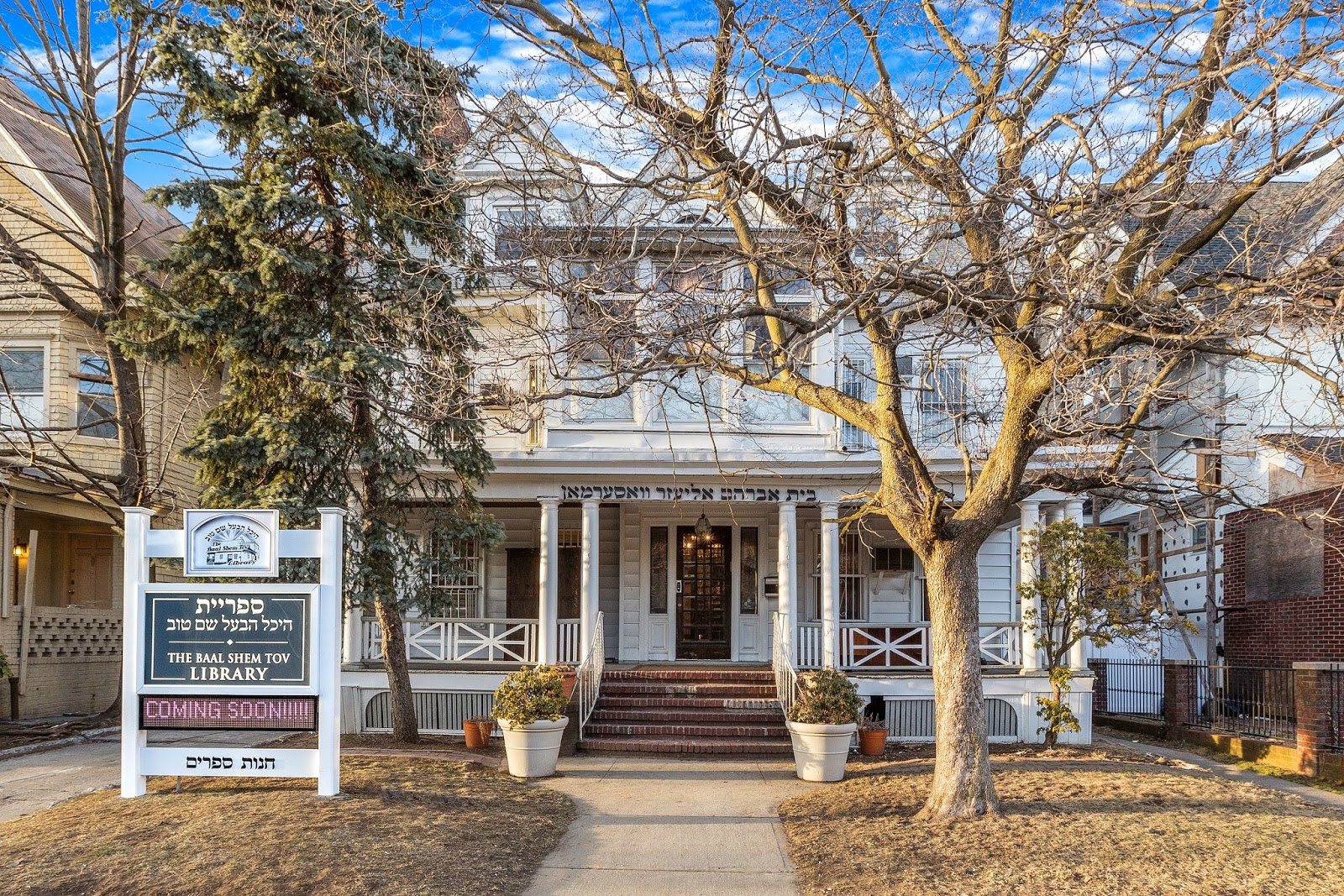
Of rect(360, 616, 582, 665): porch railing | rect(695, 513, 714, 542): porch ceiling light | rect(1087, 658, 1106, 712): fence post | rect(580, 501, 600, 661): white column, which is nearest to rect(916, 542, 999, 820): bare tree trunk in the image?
rect(580, 501, 600, 661): white column

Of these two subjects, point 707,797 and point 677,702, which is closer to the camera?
point 707,797

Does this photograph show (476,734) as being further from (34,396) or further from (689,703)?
(34,396)

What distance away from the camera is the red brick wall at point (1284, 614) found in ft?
51.3

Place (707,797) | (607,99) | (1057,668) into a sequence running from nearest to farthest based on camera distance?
1. (607,99)
2. (707,797)
3. (1057,668)

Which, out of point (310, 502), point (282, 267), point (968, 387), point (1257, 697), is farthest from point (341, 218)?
point (1257, 697)

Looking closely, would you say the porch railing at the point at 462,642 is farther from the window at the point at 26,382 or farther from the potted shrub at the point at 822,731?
the window at the point at 26,382

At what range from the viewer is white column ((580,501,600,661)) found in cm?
1438

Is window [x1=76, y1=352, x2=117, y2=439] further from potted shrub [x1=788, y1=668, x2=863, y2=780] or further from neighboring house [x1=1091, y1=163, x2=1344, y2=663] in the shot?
neighboring house [x1=1091, y1=163, x2=1344, y2=663]

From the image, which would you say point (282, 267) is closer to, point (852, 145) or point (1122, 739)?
point (852, 145)

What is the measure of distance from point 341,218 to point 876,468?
7.70 meters

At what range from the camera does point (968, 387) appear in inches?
594

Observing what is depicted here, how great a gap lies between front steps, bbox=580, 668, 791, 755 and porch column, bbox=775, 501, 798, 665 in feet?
2.88

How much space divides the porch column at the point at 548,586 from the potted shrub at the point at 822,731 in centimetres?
423

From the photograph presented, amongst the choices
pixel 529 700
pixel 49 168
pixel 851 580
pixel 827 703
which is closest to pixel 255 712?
pixel 529 700
